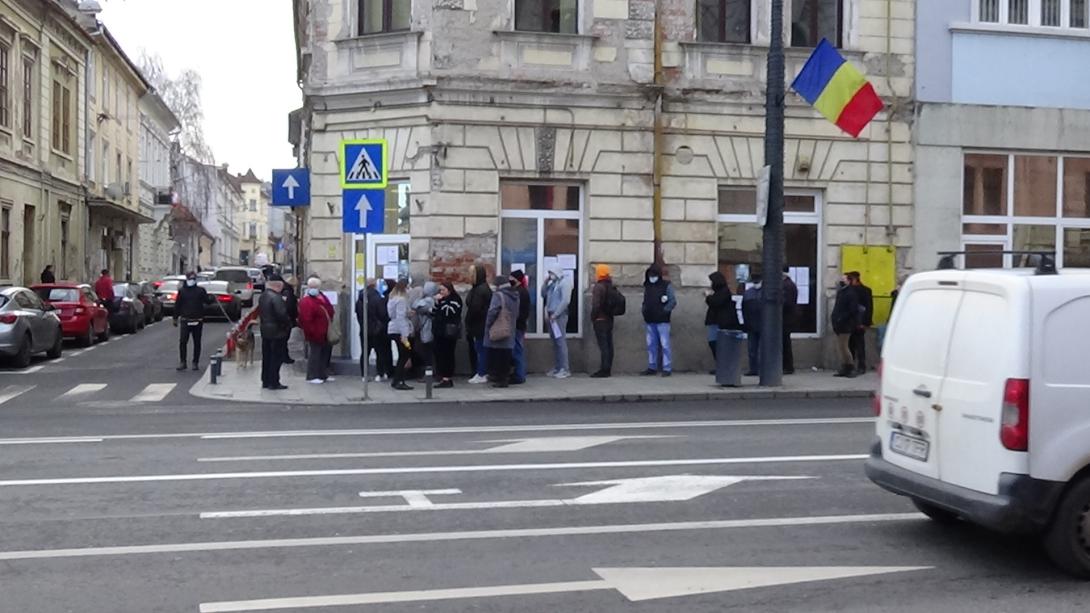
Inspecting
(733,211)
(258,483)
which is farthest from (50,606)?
(733,211)

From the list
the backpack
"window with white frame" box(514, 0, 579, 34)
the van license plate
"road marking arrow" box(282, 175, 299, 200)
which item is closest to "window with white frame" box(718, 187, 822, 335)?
the backpack

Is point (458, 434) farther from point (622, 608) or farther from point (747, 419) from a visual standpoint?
point (622, 608)

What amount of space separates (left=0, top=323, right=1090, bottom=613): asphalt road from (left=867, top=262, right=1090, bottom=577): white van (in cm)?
39

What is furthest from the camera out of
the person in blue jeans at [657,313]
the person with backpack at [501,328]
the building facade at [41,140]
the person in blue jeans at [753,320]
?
the building facade at [41,140]

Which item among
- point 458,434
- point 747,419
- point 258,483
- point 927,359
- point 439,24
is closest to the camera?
point 927,359

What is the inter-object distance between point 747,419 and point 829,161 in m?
8.00

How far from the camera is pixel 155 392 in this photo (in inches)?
723

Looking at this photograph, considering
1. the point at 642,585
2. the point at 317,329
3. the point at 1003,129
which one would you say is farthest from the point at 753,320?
the point at 642,585

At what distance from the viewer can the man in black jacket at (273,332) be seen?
18.3 metres

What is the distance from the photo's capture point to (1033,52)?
21.8m

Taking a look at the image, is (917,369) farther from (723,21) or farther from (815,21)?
(815,21)

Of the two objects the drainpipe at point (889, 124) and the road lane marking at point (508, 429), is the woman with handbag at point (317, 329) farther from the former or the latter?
the drainpipe at point (889, 124)

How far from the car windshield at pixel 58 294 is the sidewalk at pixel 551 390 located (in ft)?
33.1

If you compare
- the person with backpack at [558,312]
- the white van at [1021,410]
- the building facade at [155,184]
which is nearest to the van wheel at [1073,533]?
the white van at [1021,410]
